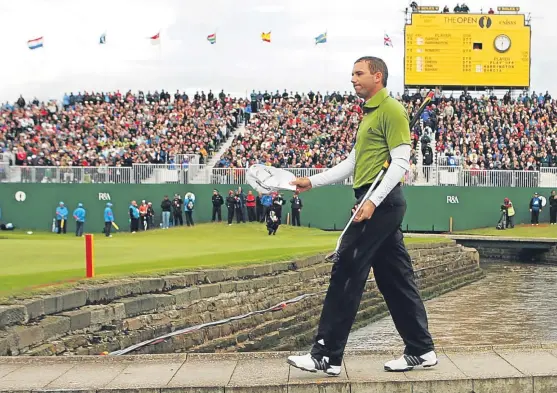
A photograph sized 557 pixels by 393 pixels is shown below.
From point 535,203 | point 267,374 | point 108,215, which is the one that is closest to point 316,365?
point 267,374

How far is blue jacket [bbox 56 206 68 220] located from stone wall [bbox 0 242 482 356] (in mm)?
20659

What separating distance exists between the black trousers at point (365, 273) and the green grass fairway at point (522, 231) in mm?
32823

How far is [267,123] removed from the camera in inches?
1908

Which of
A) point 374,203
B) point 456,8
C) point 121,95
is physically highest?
point 456,8

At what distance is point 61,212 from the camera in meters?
38.7

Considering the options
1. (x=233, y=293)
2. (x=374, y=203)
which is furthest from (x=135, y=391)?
(x=233, y=293)

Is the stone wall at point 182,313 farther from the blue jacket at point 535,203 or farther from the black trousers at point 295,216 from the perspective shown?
the blue jacket at point 535,203

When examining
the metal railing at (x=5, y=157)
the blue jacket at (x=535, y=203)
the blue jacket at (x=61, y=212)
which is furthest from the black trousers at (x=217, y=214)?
the blue jacket at (x=535, y=203)

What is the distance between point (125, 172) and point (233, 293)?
84.8 feet

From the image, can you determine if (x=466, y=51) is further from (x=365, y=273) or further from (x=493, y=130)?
(x=365, y=273)

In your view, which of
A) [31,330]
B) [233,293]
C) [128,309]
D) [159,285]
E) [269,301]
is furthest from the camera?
[269,301]

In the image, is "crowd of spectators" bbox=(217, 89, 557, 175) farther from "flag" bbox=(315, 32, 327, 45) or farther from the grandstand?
"flag" bbox=(315, 32, 327, 45)

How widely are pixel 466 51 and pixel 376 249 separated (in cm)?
4700

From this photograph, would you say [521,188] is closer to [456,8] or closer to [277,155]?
[277,155]
